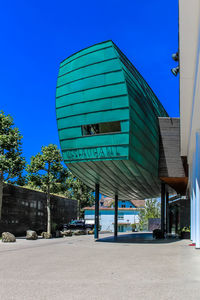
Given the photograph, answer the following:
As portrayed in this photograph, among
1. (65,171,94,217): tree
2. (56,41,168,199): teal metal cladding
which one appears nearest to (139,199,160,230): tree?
(65,171,94,217): tree

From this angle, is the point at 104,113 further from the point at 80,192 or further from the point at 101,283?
the point at 80,192

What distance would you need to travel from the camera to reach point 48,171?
34.6 meters

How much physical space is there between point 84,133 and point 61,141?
6.76ft

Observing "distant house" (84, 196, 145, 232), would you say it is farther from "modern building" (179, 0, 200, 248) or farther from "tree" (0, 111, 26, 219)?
"modern building" (179, 0, 200, 248)

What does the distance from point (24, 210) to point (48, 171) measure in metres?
5.07

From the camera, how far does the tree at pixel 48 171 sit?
33.6 meters

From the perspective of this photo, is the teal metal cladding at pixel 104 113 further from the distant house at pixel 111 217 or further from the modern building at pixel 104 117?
the distant house at pixel 111 217

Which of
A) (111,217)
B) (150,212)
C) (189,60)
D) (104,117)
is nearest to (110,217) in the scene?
(111,217)

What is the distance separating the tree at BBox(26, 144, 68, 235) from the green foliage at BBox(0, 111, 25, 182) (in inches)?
115

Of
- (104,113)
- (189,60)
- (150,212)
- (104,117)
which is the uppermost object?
(104,113)

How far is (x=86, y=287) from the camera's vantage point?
733 centimetres

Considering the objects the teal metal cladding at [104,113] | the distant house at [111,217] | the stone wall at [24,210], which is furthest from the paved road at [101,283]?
the distant house at [111,217]

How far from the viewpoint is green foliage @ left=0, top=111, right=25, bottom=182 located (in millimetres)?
29298

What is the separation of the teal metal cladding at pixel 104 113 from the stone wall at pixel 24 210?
892 cm
